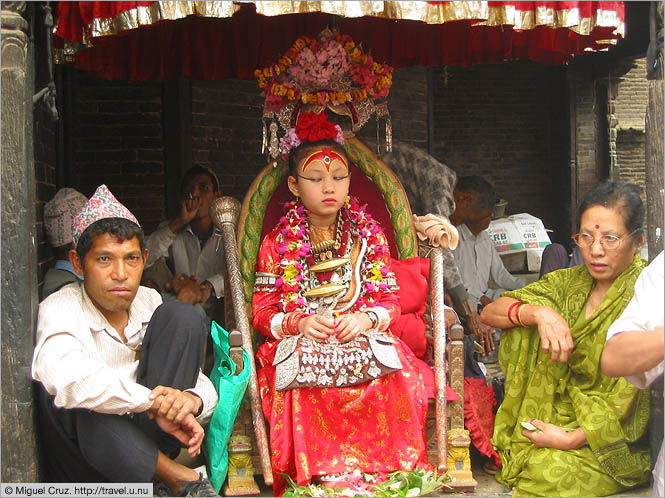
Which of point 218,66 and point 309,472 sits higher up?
point 218,66

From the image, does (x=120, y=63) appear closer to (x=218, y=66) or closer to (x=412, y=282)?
(x=218, y=66)

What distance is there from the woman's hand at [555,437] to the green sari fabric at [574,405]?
0.10ft

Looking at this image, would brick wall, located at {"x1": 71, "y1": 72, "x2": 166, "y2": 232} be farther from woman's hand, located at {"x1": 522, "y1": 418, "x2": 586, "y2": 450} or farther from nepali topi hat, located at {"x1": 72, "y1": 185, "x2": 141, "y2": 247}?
woman's hand, located at {"x1": 522, "y1": 418, "x2": 586, "y2": 450}

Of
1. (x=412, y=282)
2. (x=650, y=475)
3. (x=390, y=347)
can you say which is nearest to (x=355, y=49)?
(x=412, y=282)

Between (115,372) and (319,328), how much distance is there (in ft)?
3.60

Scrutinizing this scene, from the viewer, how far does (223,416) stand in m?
4.18

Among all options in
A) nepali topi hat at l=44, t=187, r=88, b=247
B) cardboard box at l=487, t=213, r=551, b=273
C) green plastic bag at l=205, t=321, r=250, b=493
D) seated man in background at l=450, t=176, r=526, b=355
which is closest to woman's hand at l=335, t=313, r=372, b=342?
green plastic bag at l=205, t=321, r=250, b=493

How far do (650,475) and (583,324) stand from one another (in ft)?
2.77

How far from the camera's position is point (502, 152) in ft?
36.1

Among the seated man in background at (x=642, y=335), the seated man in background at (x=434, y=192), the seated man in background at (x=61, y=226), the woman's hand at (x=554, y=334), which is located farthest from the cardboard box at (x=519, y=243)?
the seated man in background at (x=61, y=226)

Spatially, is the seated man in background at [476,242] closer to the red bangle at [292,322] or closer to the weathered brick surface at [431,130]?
the weathered brick surface at [431,130]

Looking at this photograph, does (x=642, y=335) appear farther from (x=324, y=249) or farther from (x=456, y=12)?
(x=324, y=249)

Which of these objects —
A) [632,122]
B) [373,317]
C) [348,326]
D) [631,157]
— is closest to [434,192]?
[373,317]

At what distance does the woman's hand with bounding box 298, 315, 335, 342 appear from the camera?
14.3ft
